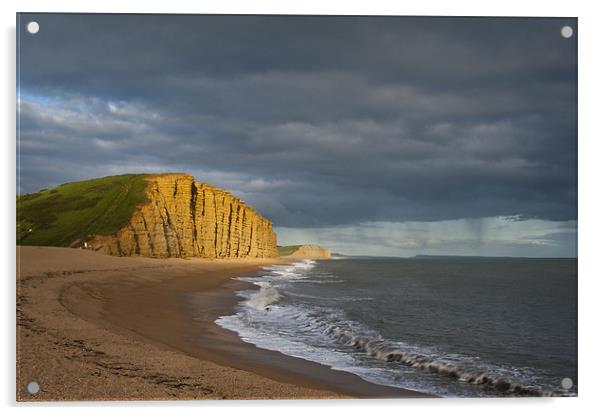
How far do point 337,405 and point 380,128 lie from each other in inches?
144

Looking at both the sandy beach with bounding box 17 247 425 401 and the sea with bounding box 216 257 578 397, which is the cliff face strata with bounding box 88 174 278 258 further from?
the sandy beach with bounding box 17 247 425 401

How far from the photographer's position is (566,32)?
20.0ft

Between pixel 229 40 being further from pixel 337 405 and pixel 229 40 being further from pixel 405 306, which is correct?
pixel 405 306

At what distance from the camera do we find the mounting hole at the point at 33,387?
209 inches

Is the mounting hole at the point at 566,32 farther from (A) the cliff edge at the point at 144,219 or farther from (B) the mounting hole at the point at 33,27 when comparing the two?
(B) the mounting hole at the point at 33,27

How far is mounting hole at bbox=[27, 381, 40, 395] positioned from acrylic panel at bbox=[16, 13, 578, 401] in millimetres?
19

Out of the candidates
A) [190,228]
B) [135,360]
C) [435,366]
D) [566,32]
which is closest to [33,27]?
[135,360]

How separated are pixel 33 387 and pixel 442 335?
270 inches

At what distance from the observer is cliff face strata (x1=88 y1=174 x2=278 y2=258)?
22.3 m

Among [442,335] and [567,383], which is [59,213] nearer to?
[442,335]

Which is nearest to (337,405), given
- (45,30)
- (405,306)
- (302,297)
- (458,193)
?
(458,193)

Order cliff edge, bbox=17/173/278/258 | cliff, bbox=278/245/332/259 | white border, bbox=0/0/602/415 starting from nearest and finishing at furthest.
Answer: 1. white border, bbox=0/0/602/415
2. cliff edge, bbox=17/173/278/258
3. cliff, bbox=278/245/332/259

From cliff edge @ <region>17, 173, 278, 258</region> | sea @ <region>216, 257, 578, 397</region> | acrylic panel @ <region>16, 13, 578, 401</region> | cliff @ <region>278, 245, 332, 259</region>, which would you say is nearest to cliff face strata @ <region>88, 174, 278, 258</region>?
cliff edge @ <region>17, 173, 278, 258</region>
